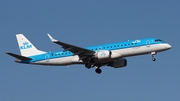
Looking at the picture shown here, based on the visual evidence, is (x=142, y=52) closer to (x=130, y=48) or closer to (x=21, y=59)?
(x=130, y=48)

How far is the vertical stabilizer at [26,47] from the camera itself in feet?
213

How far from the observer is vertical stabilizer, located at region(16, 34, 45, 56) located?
6500cm

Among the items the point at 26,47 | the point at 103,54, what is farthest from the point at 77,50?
the point at 26,47

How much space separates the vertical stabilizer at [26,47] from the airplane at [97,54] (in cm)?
29

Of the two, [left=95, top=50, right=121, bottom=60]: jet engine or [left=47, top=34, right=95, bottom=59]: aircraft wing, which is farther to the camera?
[left=95, top=50, right=121, bottom=60]: jet engine

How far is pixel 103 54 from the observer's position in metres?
57.7

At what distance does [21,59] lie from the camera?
6319 centimetres

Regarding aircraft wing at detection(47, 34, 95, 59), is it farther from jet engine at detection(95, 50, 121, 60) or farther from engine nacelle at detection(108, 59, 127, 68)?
engine nacelle at detection(108, 59, 127, 68)

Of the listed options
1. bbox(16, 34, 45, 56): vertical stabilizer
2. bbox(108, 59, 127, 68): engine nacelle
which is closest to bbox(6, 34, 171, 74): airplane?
bbox(108, 59, 127, 68): engine nacelle

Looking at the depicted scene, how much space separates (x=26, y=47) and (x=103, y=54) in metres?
14.3

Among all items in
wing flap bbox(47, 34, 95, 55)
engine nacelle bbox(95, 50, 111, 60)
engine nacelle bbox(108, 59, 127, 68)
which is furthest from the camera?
engine nacelle bbox(108, 59, 127, 68)

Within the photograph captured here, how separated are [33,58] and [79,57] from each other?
7.39 meters

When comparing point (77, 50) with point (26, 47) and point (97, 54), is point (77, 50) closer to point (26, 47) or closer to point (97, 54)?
point (97, 54)

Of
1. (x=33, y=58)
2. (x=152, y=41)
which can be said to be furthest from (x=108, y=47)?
(x=33, y=58)
